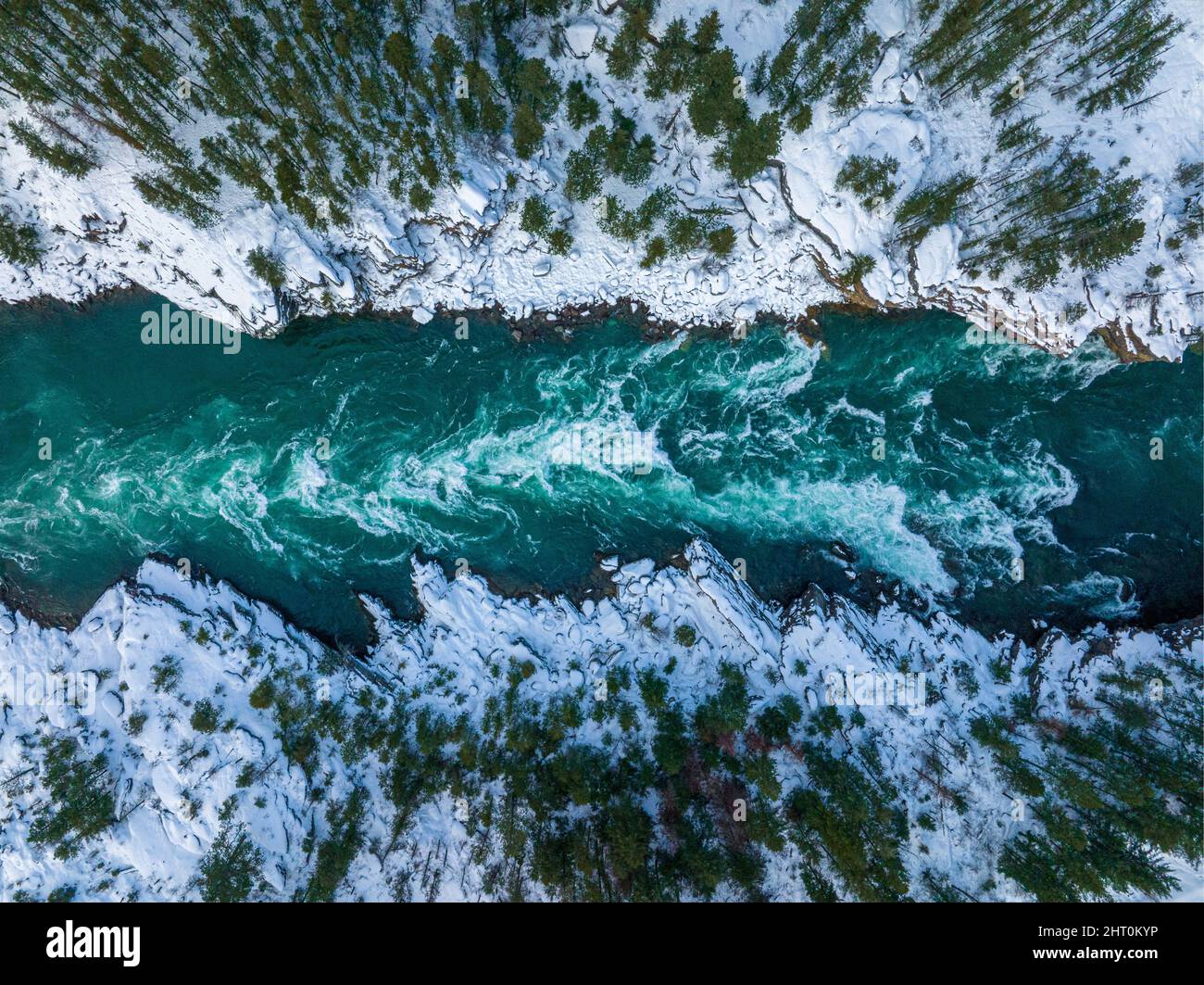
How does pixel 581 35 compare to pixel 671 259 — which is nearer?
pixel 581 35

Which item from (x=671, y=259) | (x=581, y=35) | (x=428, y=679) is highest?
(x=581, y=35)

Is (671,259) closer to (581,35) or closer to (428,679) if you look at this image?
(581,35)

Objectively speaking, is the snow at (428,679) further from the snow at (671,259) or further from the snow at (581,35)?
the snow at (581,35)

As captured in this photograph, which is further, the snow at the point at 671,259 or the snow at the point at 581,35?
the snow at the point at 671,259

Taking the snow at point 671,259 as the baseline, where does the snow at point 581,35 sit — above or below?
above

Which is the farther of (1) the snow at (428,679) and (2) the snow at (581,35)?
(1) the snow at (428,679)

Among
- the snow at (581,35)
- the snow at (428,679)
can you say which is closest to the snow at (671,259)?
the snow at (581,35)

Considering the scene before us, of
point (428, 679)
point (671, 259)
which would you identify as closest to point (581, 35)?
point (671, 259)

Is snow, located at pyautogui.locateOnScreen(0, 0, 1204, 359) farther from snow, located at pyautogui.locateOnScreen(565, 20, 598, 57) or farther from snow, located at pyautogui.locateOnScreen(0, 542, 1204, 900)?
snow, located at pyautogui.locateOnScreen(0, 542, 1204, 900)

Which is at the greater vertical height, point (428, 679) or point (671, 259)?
point (671, 259)

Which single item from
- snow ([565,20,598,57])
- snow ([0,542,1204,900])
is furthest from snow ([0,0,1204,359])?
snow ([0,542,1204,900])

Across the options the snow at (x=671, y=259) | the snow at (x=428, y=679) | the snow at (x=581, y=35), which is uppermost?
the snow at (x=581, y=35)

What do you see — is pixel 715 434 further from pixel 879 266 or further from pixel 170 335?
pixel 170 335
